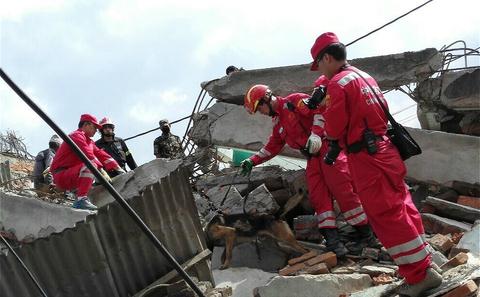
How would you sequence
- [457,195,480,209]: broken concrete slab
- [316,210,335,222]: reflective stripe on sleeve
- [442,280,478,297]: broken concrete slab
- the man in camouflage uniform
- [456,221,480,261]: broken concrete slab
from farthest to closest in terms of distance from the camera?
the man in camouflage uniform
[457,195,480,209]: broken concrete slab
[316,210,335,222]: reflective stripe on sleeve
[456,221,480,261]: broken concrete slab
[442,280,478,297]: broken concrete slab

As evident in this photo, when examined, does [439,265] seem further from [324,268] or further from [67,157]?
[67,157]

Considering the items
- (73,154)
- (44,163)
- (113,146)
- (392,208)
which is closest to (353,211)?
(392,208)

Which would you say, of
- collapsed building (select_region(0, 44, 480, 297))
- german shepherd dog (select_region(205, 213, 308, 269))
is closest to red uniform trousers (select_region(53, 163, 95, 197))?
collapsed building (select_region(0, 44, 480, 297))

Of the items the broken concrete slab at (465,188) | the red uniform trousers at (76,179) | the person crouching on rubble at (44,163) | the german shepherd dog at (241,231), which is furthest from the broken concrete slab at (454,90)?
the person crouching on rubble at (44,163)

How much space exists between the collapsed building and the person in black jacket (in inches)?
34.3

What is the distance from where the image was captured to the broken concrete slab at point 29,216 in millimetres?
7312

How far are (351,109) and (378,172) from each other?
48 centimetres

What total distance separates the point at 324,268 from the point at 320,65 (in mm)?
1675

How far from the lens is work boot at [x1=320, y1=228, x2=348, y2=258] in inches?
207

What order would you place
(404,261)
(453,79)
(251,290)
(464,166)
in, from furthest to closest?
(453,79) → (464,166) → (251,290) → (404,261)

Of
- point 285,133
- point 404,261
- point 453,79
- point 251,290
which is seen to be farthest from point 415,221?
point 453,79

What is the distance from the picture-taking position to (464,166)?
20.0 ft

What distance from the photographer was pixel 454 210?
569 cm

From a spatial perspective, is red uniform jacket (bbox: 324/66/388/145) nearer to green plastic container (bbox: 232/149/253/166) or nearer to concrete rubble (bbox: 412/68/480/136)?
concrete rubble (bbox: 412/68/480/136)
